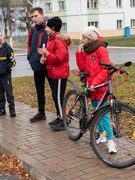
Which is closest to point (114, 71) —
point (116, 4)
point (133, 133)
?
point (133, 133)

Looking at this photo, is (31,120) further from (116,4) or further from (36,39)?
(116,4)

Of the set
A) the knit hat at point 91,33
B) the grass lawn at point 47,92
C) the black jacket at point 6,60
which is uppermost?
the knit hat at point 91,33

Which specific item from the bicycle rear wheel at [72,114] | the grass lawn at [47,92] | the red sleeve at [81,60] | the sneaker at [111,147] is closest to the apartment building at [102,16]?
the grass lawn at [47,92]

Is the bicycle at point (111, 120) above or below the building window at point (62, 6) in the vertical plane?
below

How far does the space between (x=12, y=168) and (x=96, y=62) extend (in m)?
1.78

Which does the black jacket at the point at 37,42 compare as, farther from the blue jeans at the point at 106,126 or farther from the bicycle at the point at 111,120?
the blue jeans at the point at 106,126

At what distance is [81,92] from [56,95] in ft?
2.90

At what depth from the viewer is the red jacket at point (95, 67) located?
16.5ft

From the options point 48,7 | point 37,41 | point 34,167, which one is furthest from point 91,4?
point 34,167

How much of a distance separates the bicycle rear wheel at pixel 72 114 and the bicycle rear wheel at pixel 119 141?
2.22 feet

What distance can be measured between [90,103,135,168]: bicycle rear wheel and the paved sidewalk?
103mm

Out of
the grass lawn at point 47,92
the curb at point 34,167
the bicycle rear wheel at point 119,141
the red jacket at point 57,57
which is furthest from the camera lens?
the grass lawn at point 47,92

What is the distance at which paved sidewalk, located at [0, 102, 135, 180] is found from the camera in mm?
4543

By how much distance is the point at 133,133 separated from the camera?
16.1 feet
